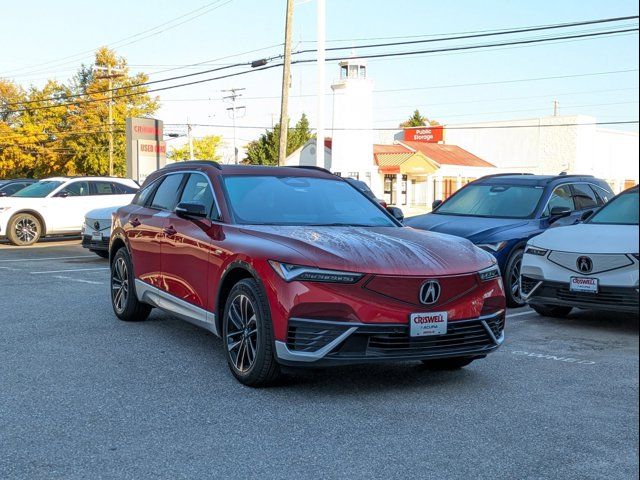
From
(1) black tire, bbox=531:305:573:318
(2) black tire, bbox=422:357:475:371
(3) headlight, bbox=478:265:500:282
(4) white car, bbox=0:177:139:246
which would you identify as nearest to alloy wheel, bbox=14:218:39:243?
(4) white car, bbox=0:177:139:246

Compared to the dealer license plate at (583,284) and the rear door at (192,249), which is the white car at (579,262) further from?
the rear door at (192,249)

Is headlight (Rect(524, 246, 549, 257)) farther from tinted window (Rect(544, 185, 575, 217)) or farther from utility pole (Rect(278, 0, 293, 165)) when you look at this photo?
utility pole (Rect(278, 0, 293, 165))

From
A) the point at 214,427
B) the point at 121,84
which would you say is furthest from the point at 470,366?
the point at 121,84

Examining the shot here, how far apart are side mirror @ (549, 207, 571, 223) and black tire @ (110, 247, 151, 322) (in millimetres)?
5460

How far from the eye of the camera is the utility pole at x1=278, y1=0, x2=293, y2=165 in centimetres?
2767

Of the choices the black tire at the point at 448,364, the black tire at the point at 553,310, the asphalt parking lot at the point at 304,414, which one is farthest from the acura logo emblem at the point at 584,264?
the black tire at the point at 448,364

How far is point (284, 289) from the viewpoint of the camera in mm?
5074

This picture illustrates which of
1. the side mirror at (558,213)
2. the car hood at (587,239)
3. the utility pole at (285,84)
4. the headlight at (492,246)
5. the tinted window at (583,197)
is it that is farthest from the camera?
the utility pole at (285,84)

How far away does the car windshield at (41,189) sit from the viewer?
754 inches

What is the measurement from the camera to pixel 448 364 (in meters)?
6.11

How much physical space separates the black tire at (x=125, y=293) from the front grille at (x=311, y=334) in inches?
130

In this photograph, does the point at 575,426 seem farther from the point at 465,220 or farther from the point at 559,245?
the point at 465,220

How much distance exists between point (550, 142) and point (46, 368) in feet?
201

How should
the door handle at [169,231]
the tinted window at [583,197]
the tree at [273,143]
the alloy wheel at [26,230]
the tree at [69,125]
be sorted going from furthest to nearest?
the tree at [273,143] < the tree at [69,125] < the alloy wheel at [26,230] < the tinted window at [583,197] < the door handle at [169,231]
